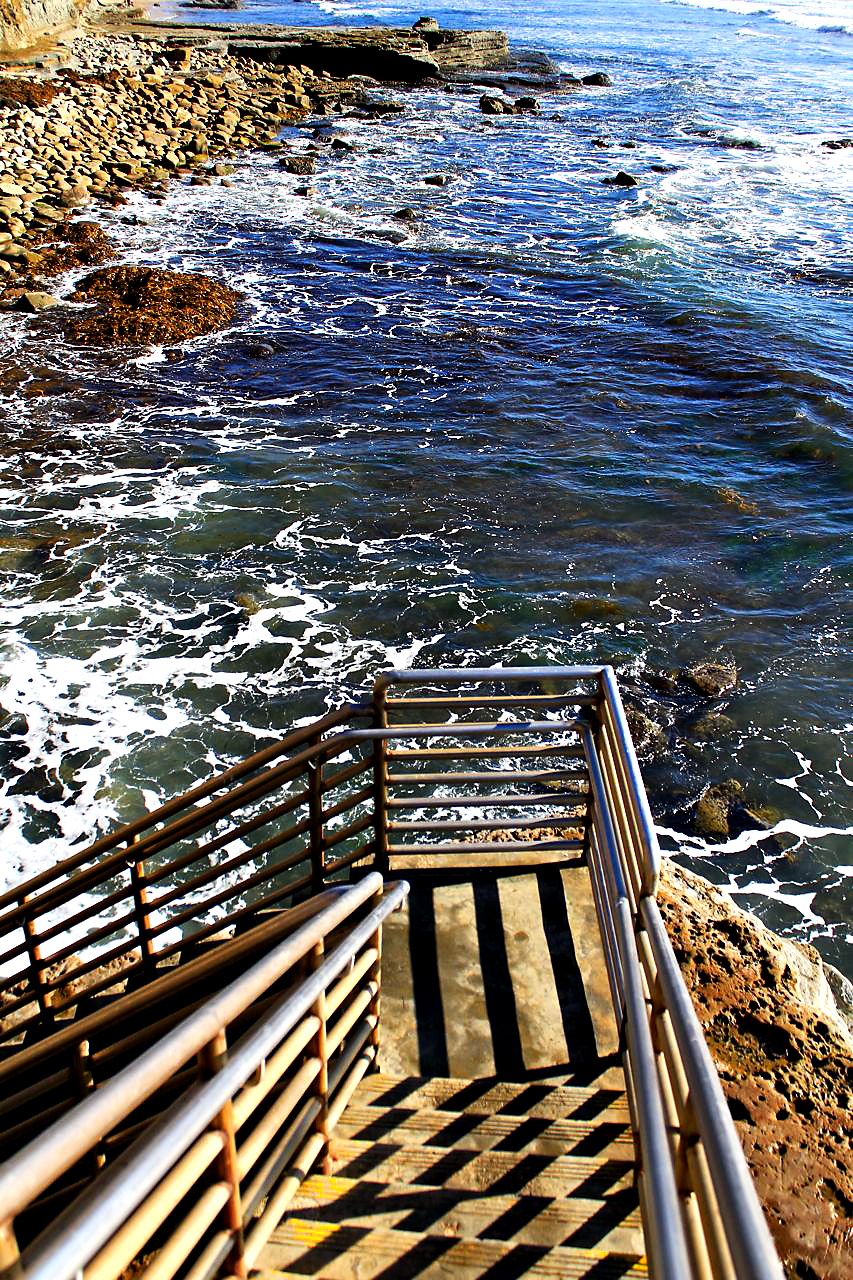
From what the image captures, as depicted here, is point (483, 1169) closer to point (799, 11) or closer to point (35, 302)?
point (35, 302)

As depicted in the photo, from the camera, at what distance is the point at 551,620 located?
1158cm

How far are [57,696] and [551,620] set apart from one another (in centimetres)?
595

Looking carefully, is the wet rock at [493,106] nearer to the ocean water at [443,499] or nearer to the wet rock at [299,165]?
the wet rock at [299,165]

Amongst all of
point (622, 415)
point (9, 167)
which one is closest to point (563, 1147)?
point (622, 415)

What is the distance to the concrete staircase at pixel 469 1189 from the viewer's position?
8.82 ft

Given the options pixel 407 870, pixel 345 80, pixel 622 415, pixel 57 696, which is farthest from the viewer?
pixel 345 80

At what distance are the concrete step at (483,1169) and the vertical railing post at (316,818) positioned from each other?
133cm

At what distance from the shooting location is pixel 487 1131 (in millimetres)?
3352

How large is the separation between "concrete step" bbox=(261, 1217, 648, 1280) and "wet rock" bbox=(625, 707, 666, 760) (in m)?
6.93

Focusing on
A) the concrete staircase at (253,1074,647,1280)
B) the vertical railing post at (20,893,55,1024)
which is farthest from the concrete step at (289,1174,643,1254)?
the vertical railing post at (20,893,55,1024)

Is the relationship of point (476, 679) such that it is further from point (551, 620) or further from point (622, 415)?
point (622, 415)

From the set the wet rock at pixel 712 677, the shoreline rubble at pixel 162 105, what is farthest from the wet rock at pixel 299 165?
the wet rock at pixel 712 677

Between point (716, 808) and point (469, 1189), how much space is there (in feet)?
21.7

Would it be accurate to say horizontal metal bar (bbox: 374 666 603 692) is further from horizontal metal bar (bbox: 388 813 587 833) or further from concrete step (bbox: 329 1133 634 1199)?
concrete step (bbox: 329 1133 634 1199)
